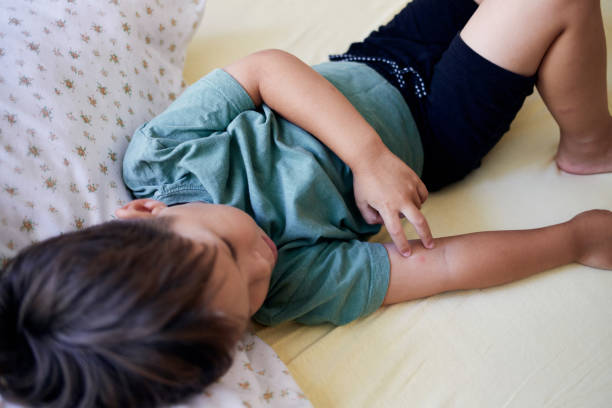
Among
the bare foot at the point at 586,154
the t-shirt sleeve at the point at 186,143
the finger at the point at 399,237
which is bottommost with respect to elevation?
the finger at the point at 399,237

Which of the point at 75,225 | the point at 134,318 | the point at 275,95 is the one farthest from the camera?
the point at 275,95

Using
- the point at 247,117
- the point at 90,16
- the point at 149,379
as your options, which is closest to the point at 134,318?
the point at 149,379

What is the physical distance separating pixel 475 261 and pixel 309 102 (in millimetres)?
343

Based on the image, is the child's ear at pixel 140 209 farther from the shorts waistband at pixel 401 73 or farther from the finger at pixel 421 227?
the shorts waistband at pixel 401 73

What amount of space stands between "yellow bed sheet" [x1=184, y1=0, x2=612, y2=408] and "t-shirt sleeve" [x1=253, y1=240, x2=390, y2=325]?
0.04 metres

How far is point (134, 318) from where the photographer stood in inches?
17.5

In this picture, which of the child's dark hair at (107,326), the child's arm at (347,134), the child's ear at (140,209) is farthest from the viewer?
the child's arm at (347,134)

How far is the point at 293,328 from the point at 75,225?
0.34 m

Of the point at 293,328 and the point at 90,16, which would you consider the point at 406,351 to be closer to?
the point at 293,328

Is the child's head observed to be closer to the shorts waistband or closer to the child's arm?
the child's arm

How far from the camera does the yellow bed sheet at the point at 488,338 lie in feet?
2.05

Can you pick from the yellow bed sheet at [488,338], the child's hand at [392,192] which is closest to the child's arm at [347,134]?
the child's hand at [392,192]

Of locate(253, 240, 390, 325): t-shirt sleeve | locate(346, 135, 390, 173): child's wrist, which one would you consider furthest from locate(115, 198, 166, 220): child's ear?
locate(346, 135, 390, 173): child's wrist

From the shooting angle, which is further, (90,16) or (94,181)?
(90,16)
